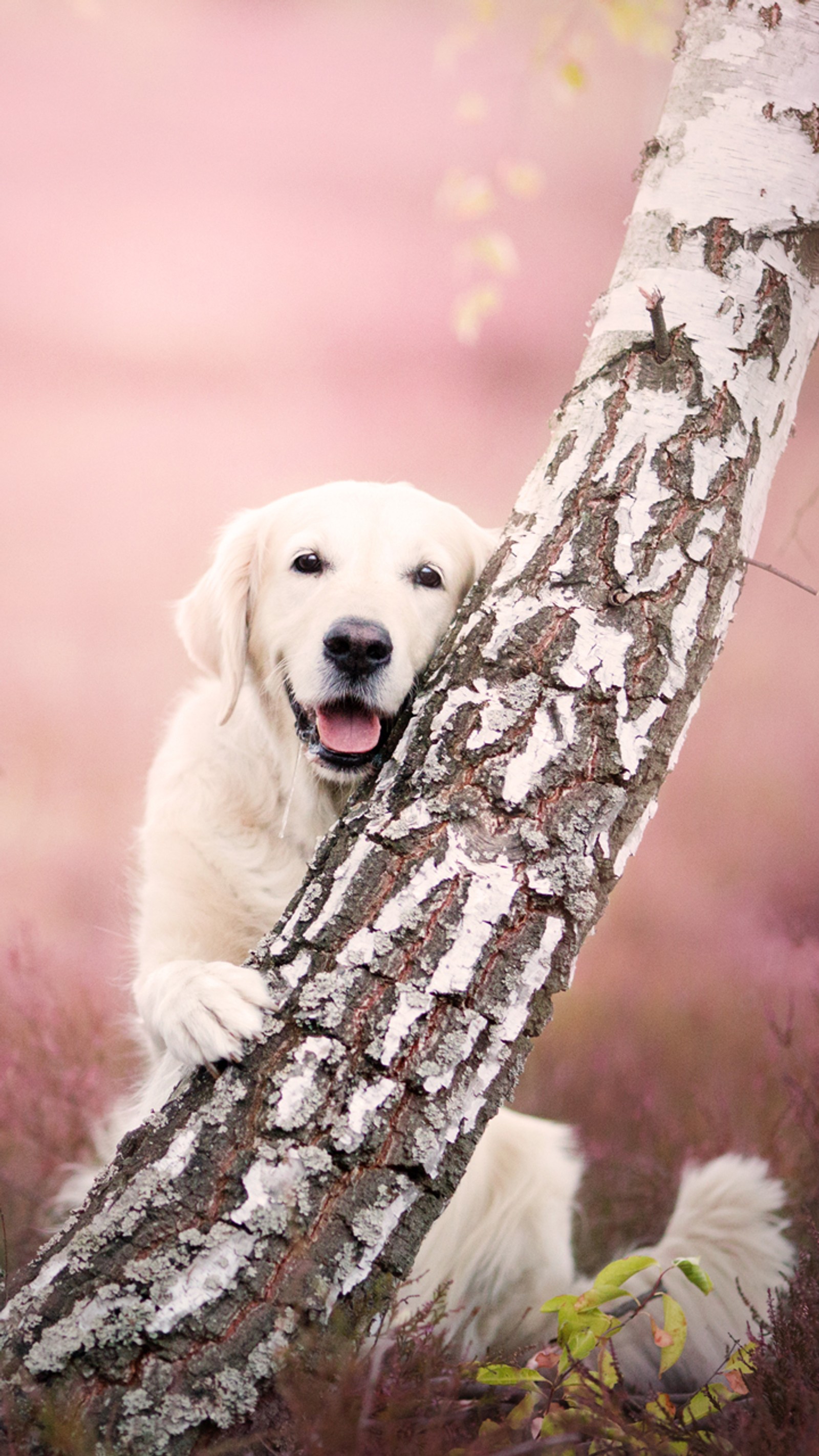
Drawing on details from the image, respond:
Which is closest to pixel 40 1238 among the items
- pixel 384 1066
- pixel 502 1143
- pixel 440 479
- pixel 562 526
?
pixel 502 1143

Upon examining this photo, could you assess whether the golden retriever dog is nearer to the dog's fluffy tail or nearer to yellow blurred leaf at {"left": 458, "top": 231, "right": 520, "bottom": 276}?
the dog's fluffy tail

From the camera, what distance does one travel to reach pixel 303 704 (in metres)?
1.88

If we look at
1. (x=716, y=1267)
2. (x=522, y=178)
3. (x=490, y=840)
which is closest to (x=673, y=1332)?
(x=490, y=840)

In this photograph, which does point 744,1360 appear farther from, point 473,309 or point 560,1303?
point 473,309

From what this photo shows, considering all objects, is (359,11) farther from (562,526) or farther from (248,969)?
(248,969)

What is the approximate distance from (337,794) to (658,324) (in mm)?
1053

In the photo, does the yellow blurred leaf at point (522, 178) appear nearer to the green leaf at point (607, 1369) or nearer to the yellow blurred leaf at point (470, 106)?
the yellow blurred leaf at point (470, 106)

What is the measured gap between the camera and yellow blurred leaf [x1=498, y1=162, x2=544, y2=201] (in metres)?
3.16

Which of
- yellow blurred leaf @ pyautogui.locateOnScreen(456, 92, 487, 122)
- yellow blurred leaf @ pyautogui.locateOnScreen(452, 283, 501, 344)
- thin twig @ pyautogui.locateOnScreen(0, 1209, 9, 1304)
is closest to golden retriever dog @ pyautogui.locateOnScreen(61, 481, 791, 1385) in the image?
thin twig @ pyautogui.locateOnScreen(0, 1209, 9, 1304)

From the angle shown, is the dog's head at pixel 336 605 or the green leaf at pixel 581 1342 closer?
the green leaf at pixel 581 1342

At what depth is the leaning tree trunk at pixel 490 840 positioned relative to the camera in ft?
3.53

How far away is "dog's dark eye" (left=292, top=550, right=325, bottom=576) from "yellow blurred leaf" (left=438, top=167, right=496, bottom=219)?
177 centimetres

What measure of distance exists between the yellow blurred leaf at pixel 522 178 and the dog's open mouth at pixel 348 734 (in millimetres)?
2246

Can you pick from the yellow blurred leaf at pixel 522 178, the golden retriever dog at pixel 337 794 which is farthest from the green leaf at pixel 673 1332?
the yellow blurred leaf at pixel 522 178
